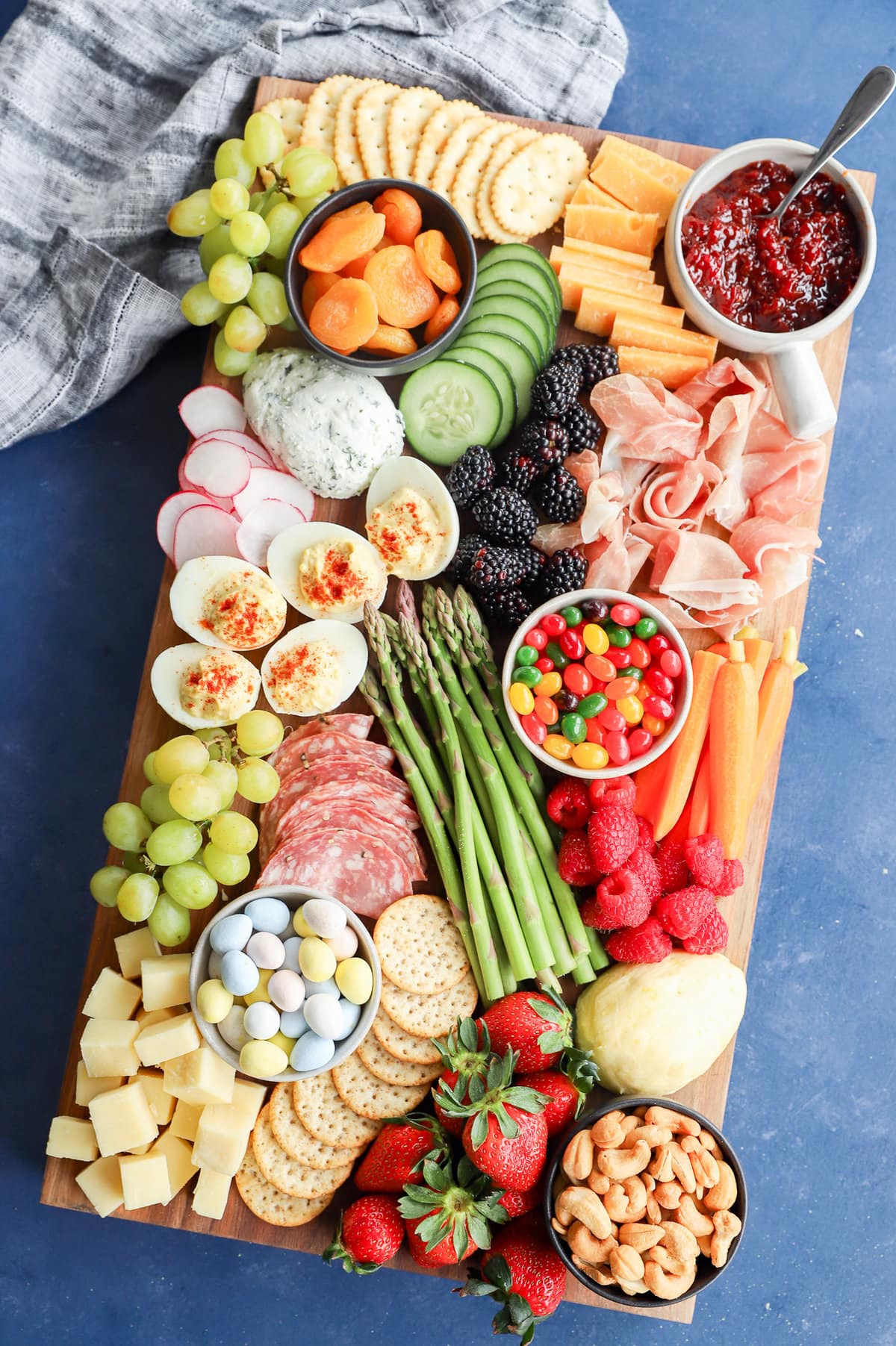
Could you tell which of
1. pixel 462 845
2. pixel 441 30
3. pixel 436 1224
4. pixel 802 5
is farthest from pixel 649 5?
pixel 436 1224

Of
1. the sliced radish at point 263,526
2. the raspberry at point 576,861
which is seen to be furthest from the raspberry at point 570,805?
the sliced radish at point 263,526

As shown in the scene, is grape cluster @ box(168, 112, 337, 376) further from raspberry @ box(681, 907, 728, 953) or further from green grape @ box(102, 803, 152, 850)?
raspberry @ box(681, 907, 728, 953)

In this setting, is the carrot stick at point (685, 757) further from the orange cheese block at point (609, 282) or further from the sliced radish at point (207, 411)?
the sliced radish at point (207, 411)

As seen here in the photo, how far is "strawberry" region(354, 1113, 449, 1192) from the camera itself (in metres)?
1.78

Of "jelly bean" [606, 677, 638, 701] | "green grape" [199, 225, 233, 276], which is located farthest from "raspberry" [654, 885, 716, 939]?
"green grape" [199, 225, 233, 276]

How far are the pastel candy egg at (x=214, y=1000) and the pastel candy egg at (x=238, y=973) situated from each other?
1 cm

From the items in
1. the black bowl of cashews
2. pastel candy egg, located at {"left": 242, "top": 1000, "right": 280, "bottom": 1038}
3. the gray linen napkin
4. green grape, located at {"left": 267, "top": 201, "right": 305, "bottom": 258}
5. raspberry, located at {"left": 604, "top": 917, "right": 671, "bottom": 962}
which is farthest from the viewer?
the gray linen napkin

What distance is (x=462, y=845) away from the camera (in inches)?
75.5

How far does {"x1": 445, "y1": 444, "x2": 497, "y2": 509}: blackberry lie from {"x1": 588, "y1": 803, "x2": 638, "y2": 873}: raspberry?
65 centimetres

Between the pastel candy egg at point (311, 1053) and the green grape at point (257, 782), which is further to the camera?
the green grape at point (257, 782)

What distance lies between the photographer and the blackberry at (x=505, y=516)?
188 cm

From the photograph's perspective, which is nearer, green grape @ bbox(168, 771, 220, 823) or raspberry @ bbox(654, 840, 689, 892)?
green grape @ bbox(168, 771, 220, 823)

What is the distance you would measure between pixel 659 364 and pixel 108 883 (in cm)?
149

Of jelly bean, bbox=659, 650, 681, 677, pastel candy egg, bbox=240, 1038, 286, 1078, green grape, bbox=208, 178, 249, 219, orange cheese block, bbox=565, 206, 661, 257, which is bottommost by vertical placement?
pastel candy egg, bbox=240, 1038, 286, 1078
